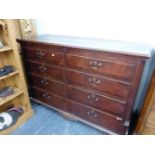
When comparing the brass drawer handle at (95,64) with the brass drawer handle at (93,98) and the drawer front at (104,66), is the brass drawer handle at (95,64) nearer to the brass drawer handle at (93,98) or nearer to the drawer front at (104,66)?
the drawer front at (104,66)

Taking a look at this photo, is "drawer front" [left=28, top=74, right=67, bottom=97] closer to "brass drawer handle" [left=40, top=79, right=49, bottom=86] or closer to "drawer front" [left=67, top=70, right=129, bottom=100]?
"brass drawer handle" [left=40, top=79, right=49, bottom=86]

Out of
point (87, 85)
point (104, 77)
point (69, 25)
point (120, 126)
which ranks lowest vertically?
point (120, 126)

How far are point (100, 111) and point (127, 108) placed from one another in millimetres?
283

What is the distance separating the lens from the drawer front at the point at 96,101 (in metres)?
1.27

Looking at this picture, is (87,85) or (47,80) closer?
(87,85)

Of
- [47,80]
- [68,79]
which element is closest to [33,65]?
[47,80]

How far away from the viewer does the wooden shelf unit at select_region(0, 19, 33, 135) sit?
1409 millimetres

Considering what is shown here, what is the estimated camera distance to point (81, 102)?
150cm

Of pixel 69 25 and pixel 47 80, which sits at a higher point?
pixel 69 25

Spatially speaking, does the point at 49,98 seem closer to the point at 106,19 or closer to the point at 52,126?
the point at 52,126

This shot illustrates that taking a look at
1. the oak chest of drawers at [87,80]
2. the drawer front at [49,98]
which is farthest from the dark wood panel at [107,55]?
the drawer front at [49,98]

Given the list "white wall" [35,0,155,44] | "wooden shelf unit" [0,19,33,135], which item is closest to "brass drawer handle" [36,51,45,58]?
"wooden shelf unit" [0,19,33,135]
